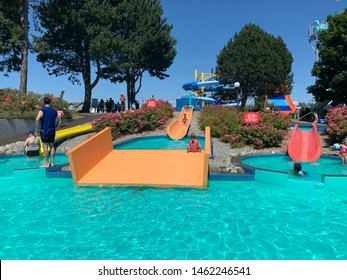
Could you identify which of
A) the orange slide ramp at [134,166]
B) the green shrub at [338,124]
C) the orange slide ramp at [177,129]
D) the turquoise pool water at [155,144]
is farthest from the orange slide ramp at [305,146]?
the orange slide ramp at [177,129]

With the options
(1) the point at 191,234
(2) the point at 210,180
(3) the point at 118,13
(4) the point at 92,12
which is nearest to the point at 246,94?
(3) the point at 118,13

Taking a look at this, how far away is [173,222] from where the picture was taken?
5086 mm

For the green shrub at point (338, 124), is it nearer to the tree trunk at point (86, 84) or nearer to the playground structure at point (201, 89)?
the playground structure at point (201, 89)

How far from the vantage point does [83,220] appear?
204 inches

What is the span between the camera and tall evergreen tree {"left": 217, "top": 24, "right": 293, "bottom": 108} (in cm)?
3422

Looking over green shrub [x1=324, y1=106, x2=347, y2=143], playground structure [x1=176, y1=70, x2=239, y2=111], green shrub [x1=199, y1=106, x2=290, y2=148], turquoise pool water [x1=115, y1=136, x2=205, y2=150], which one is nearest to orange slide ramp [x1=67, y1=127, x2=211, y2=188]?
turquoise pool water [x1=115, y1=136, x2=205, y2=150]

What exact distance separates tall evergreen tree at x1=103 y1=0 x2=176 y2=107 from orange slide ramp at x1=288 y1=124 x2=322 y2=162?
2332 cm

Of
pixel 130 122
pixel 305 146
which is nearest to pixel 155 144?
pixel 130 122

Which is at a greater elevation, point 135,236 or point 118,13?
point 118,13

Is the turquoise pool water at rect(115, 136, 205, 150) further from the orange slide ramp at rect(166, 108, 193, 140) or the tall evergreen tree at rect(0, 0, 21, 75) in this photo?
the tall evergreen tree at rect(0, 0, 21, 75)

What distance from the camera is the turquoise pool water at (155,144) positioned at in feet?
46.9

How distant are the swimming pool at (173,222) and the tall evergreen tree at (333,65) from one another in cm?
1805
